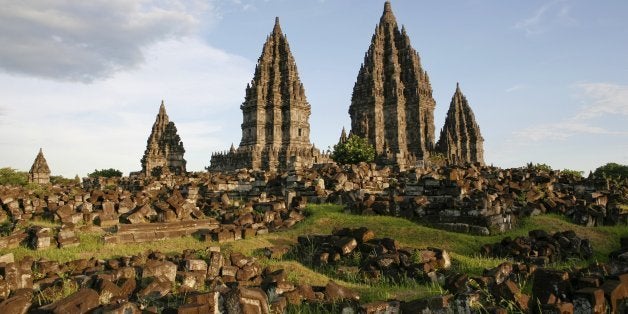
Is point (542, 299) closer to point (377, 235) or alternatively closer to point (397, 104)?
point (377, 235)

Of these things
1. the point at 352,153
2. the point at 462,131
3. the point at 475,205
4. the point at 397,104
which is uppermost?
the point at 397,104

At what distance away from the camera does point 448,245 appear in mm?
→ 10641

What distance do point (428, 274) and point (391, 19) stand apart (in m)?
57.7

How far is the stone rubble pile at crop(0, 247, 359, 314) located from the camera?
209 inches

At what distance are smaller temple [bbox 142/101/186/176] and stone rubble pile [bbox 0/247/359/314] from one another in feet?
121

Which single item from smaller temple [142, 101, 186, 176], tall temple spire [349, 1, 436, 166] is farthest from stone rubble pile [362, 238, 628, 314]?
tall temple spire [349, 1, 436, 166]

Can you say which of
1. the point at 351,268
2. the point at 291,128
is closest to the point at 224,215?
the point at 351,268

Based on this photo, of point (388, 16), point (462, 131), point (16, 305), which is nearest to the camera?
point (16, 305)

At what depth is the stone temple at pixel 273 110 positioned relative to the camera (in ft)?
166

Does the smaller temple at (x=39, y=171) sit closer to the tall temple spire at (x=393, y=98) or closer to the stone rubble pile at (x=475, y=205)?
the stone rubble pile at (x=475, y=205)

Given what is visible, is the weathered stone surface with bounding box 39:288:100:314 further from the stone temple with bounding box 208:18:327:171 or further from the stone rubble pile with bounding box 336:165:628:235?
the stone temple with bounding box 208:18:327:171

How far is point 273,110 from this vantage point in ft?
167

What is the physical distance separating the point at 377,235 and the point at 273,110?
40451 millimetres

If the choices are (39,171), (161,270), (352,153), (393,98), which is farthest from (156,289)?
(393,98)
